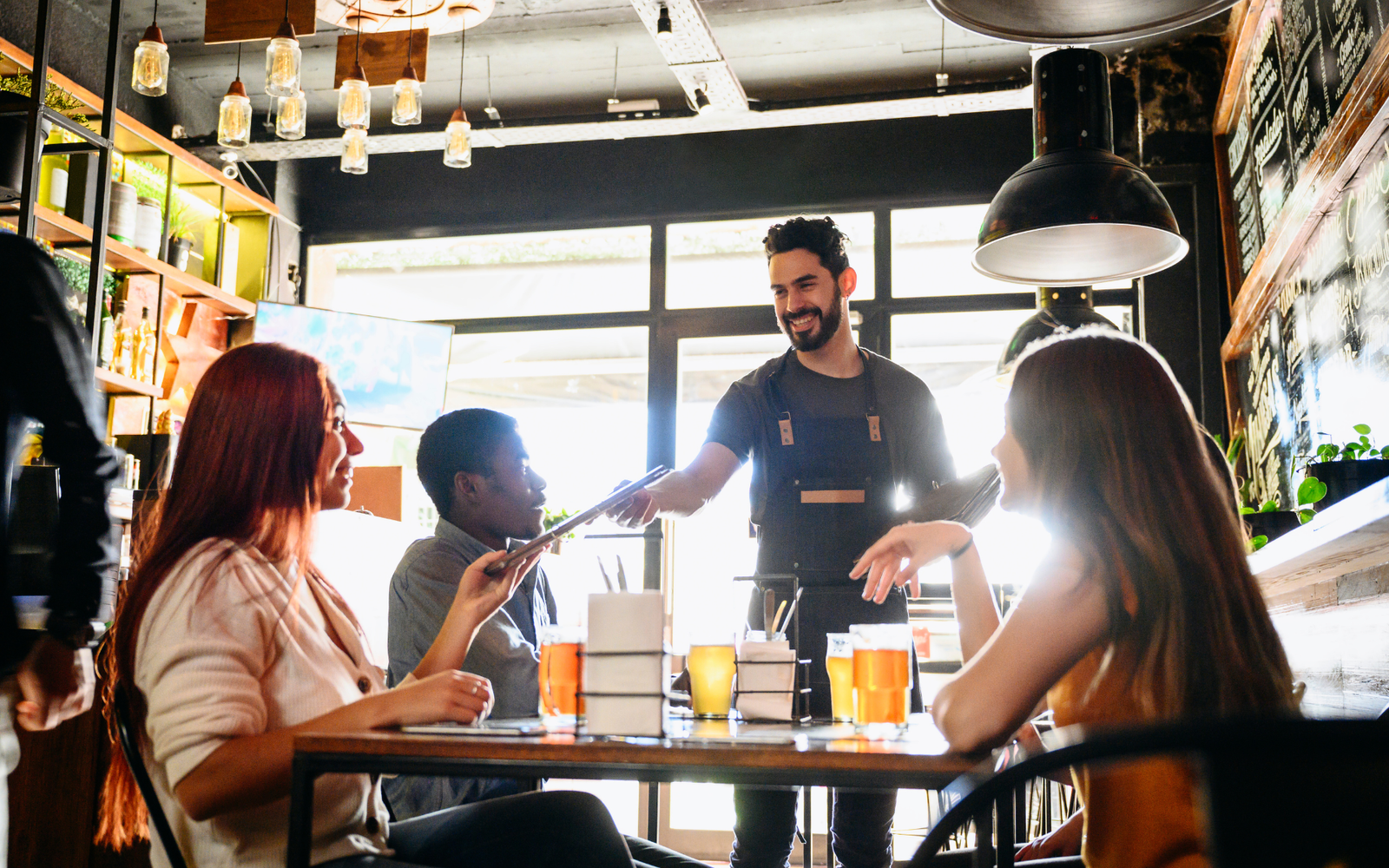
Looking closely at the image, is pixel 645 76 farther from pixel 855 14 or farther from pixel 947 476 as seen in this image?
pixel 947 476

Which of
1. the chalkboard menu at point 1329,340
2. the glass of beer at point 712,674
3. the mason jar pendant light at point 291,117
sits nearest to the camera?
the glass of beer at point 712,674

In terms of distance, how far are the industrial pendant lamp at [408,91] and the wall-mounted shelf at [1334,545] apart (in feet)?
10.1

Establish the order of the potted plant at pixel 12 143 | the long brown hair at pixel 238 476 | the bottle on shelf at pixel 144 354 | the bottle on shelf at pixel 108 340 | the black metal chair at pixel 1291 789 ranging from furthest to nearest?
1. the bottle on shelf at pixel 144 354
2. the bottle on shelf at pixel 108 340
3. the potted plant at pixel 12 143
4. the long brown hair at pixel 238 476
5. the black metal chair at pixel 1291 789

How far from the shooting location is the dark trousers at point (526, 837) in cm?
131

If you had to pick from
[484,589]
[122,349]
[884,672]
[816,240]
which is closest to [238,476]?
[484,589]

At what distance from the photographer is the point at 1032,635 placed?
114 centimetres

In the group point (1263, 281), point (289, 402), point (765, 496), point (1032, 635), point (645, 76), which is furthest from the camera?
point (645, 76)

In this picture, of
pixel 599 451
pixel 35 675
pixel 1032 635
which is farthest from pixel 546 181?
pixel 1032 635

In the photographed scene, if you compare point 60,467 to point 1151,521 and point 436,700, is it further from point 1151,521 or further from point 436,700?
point 1151,521

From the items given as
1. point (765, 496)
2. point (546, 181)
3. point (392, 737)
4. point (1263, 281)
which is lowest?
point (392, 737)

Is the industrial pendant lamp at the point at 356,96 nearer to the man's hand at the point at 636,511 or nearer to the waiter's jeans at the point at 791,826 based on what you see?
the man's hand at the point at 636,511

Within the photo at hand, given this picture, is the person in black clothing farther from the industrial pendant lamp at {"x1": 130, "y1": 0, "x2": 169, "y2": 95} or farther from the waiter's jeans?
the industrial pendant lamp at {"x1": 130, "y1": 0, "x2": 169, "y2": 95}

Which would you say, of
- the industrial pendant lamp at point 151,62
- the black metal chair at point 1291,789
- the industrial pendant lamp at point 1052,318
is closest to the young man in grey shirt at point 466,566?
the black metal chair at point 1291,789

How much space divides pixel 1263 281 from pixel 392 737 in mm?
3486
